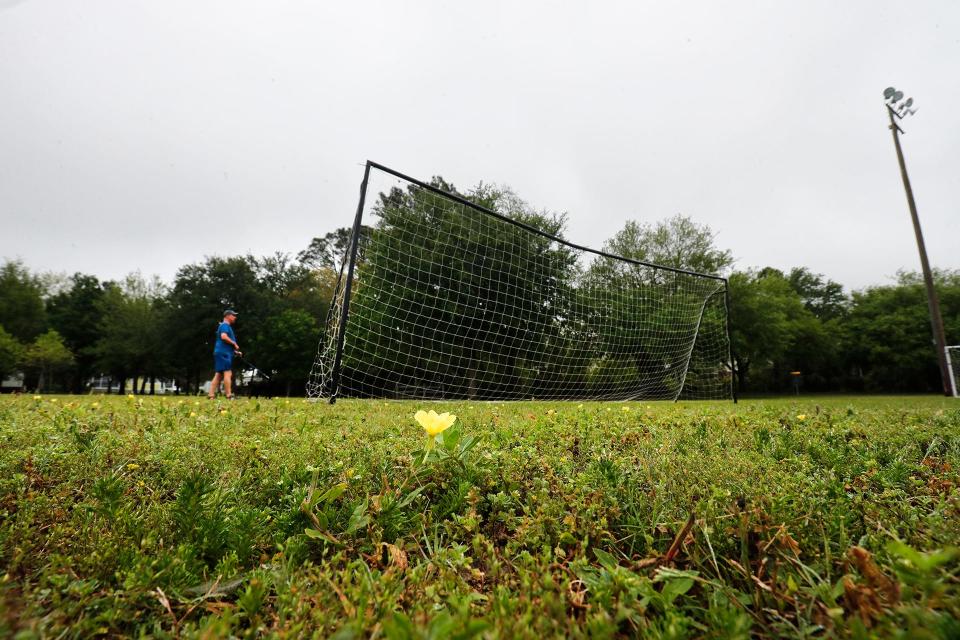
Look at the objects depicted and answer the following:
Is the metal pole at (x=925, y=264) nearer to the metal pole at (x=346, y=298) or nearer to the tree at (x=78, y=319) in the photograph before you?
the metal pole at (x=346, y=298)

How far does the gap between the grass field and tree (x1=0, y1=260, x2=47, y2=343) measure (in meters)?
40.7

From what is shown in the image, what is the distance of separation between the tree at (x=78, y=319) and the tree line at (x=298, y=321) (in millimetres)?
94

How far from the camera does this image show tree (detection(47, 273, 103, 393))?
33469mm

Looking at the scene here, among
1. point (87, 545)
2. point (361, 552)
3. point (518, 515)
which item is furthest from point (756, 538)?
point (87, 545)

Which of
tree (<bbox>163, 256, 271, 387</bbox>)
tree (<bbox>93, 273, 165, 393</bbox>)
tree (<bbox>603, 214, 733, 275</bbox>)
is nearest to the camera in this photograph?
tree (<bbox>603, 214, 733, 275</bbox>)

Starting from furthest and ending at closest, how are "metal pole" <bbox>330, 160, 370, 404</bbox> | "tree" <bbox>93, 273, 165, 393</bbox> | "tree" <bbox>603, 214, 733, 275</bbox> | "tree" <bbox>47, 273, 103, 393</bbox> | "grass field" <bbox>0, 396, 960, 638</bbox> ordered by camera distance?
"tree" <bbox>47, 273, 103, 393</bbox> → "tree" <bbox>93, 273, 165, 393</bbox> → "tree" <bbox>603, 214, 733, 275</bbox> → "metal pole" <bbox>330, 160, 370, 404</bbox> → "grass field" <bbox>0, 396, 960, 638</bbox>

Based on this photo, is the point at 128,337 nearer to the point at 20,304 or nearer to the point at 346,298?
the point at 20,304

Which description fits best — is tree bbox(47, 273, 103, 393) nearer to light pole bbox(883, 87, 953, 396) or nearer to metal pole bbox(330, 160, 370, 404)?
metal pole bbox(330, 160, 370, 404)

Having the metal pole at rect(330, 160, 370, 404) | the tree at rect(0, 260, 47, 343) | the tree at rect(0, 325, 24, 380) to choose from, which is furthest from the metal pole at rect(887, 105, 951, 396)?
the tree at rect(0, 260, 47, 343)

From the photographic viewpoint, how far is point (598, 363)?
10312 mm

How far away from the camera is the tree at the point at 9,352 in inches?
1032

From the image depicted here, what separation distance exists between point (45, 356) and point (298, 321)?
54.4 feet

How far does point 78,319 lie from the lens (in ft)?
Result: 111

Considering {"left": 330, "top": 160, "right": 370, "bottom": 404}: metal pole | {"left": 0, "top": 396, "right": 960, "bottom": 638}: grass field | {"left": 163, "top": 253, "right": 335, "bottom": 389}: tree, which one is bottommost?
{"left": 0, "top": 396, "right": 960, "bottom": 638}: grass field
